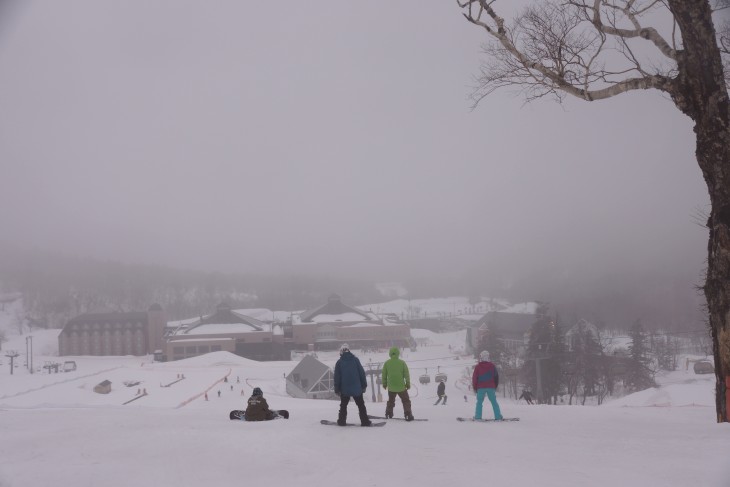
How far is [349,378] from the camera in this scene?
10641mm

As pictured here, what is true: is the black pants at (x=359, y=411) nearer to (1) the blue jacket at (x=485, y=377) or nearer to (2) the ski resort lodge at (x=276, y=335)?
(1) the blue jacket at (x=485, y=377)

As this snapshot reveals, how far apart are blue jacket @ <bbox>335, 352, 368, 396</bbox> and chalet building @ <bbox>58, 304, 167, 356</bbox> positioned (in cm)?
11371

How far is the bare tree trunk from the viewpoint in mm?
9453

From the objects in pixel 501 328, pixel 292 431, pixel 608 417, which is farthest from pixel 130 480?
pixel 501 328

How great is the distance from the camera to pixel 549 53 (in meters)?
11.5

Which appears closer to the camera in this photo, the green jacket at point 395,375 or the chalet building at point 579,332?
the green jacket at point 395,375

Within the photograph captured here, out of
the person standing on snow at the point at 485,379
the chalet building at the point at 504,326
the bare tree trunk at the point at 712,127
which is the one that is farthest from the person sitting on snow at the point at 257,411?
the chalet building at the point at 504,326

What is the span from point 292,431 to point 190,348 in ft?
310

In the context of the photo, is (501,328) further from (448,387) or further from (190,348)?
(190,348)

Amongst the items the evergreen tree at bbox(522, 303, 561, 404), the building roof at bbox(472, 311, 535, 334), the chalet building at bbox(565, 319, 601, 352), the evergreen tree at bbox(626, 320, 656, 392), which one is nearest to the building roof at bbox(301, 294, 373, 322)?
the building roof at bbox(472, 311, 535, 334)

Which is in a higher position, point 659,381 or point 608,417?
point 608,417

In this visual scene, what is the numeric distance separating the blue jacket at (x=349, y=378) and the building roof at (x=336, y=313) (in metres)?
99.3

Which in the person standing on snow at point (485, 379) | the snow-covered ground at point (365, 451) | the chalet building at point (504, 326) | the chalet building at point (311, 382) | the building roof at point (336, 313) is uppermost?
the building roof at point (336, 313)

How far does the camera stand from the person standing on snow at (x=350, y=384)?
10.3 metres
